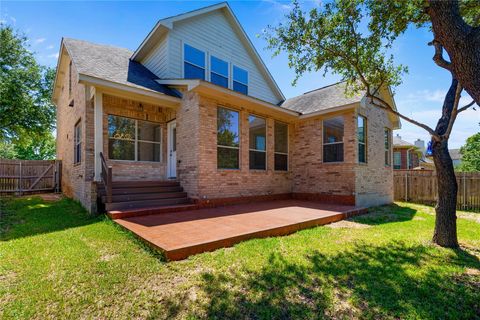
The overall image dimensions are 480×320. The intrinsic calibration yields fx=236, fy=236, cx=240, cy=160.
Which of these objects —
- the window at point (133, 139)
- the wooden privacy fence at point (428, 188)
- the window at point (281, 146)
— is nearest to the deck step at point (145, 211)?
the window at point (133, 139)

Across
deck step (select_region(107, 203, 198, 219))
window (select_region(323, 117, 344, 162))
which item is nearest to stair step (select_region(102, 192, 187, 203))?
deck step (select_region(107, 203, 198, 219))

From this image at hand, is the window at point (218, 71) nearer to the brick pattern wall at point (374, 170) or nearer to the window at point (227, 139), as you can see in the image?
the window at point (227, 139)

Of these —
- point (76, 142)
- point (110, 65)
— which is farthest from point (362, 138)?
point (76, 142)

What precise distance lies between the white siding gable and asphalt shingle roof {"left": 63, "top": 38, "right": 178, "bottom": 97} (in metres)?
0.76

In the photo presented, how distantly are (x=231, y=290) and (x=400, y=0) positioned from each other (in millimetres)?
6628

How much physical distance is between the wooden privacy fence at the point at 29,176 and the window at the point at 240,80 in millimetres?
11203

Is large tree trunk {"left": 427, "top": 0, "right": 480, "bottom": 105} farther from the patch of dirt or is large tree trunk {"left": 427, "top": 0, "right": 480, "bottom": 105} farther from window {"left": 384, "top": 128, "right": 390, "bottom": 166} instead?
window {"left": 384, "top": 128, "right": 390, "bottom": 166}

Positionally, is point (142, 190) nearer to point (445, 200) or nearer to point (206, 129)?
point (206, 129)

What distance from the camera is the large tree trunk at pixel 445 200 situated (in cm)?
454

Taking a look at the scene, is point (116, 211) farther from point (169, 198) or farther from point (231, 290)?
point (231, 290)

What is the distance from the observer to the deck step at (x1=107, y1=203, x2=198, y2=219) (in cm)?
586

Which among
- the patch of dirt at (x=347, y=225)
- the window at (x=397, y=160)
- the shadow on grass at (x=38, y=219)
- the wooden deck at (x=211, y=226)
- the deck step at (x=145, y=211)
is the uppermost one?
the window at (x=397, y=160)

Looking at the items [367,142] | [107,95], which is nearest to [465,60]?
[367,142]

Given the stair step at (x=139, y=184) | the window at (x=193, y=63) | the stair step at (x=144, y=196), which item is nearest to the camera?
the stair step at (x=144, y=196)
